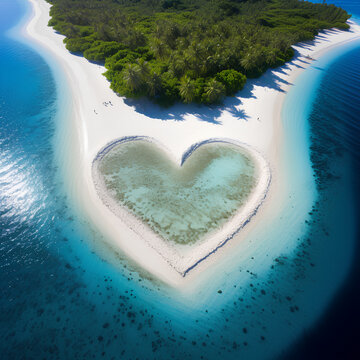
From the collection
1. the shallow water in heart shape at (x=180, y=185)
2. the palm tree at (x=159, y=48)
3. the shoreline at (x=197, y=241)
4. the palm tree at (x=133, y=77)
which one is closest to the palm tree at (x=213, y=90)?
the shallow water in heart shape at (x=180, y=185)

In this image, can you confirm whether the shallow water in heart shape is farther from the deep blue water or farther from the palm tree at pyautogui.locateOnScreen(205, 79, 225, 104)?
the palm tree at pyautogui.locateOnScreen(205, 79, 225, 104)

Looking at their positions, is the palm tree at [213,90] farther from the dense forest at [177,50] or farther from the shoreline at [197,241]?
the shoreline at [197,241]

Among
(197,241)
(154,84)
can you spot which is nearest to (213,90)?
(154,84)

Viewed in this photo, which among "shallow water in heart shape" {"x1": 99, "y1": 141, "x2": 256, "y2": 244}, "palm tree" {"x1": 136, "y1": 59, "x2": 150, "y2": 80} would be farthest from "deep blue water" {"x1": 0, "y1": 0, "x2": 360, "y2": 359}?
"palm tree" {"x1": 136, "y1": 59, "x2": 150, "y2": 80}

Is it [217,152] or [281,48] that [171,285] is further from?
[281,48]

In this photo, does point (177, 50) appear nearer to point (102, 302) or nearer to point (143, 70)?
point (143, 70)
